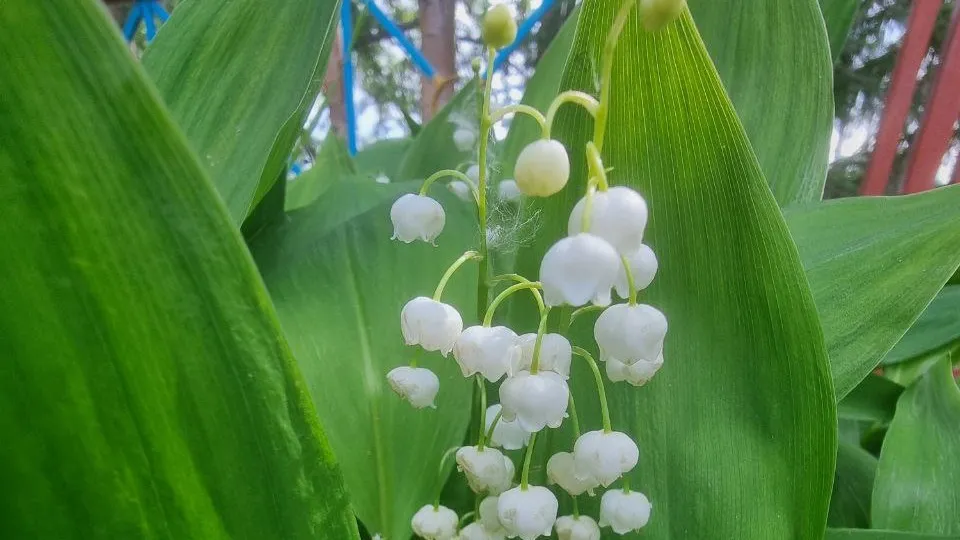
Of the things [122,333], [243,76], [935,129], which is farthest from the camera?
[935,129]

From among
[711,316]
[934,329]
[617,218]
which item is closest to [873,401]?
[934,329]

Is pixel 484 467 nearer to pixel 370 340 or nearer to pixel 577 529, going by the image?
pixel 577 529

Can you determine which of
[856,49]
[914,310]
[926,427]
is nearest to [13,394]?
[914,310]

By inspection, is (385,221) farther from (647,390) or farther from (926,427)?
(926,427)

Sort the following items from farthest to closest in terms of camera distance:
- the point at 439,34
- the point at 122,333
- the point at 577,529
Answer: the point at 439,34 < the point at 577,529 < the point at 122,333

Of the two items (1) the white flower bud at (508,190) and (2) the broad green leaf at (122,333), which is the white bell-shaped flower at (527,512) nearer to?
(2) the broad green leaf at (122,333)

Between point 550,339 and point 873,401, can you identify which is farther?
point 873,401
